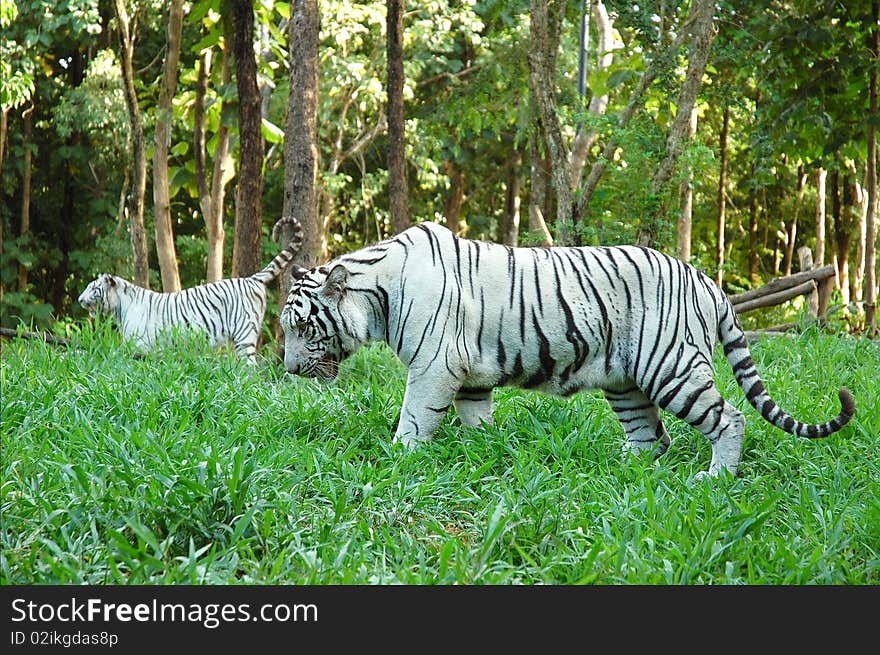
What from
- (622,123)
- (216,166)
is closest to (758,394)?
(622,123)

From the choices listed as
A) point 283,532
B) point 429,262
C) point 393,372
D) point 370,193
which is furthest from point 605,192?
point 370,193

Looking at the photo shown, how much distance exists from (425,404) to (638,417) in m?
1.35

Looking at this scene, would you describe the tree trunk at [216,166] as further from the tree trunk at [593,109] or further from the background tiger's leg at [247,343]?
the tree trunk at [593,109]

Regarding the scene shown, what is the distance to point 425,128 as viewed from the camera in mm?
19516

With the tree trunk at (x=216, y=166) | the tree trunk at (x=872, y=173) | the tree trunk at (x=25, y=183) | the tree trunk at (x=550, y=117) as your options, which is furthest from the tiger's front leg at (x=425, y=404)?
the tree trunk at (x=25, y=183)

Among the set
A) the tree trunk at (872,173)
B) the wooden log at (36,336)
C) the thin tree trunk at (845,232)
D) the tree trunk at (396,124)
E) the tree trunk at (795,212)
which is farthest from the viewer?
the tree trunk at (795,212)

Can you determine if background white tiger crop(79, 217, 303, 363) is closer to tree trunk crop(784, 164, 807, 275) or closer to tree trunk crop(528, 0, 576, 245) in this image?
tree trunk crop(528, 0, 576, 245)

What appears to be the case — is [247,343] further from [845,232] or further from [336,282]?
[845,232]

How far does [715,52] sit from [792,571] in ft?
35.5

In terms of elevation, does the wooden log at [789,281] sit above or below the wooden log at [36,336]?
above

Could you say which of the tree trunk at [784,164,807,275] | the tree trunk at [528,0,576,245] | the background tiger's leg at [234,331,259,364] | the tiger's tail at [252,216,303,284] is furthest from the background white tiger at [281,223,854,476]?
the tree trunk at [784,164,807,275]

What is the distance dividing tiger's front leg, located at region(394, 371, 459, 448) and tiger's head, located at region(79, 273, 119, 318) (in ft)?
20.4

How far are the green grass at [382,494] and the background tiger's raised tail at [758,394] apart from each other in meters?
0.26

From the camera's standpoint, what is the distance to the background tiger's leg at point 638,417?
5.58m
